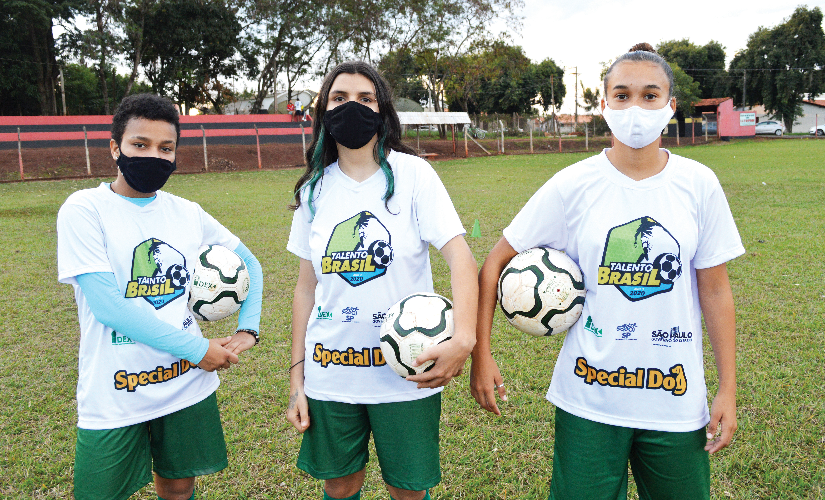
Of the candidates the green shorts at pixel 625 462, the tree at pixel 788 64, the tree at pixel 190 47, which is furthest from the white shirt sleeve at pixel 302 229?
the tree at pixel 788 64

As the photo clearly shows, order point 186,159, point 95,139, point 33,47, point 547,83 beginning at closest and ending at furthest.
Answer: point 186,159, point 95,139, point 33,47, point 547,83

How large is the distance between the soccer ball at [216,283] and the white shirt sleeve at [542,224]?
1196 millimetres

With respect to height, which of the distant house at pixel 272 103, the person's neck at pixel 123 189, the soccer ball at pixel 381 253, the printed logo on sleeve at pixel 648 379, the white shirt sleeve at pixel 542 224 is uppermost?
the distant house at pixel 272 103

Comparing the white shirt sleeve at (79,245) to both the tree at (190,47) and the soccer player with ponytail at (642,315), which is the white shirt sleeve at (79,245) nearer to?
the soccer player with ponytail at (642,315)

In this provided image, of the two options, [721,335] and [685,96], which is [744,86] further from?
[721,335]

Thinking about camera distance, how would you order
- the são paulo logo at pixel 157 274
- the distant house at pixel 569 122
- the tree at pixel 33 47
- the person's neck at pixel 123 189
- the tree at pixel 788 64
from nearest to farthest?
the são paulo logo at pixel 157 274, the person's neck at pixel 123 189, the tree at pixel 33 47, the tree at pixel 788 64, the distant house at pixel 569 122

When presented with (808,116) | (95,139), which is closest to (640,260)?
(95,139)

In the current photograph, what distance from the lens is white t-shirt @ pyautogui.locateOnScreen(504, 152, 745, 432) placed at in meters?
1.92

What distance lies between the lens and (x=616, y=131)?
6.70ft

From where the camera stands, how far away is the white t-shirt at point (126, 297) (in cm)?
215

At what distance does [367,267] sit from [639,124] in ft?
3.53

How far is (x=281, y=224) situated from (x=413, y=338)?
9303 mm

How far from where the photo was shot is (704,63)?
5628 centimetres

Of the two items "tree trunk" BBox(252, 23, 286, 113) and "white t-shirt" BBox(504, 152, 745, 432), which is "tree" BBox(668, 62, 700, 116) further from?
"white t-shirt" BBox(504, 152, 745, 432)
